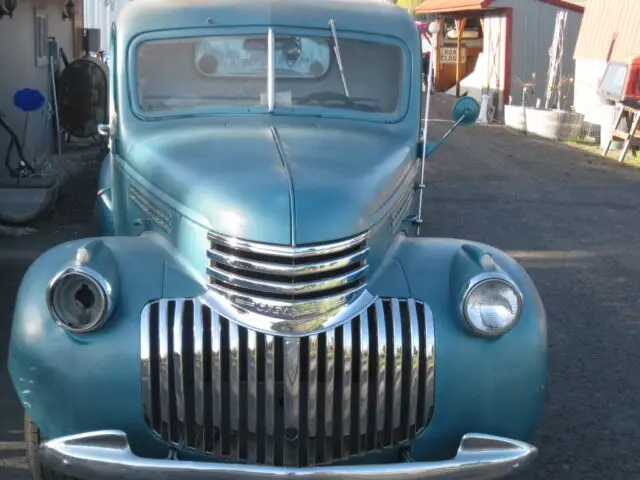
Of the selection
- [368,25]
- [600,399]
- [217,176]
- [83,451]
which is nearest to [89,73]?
[368,25]

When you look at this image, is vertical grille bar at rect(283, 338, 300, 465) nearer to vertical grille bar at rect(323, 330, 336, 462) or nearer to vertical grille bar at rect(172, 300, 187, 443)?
vertical grille bar at rect(323, 330, 336, 462)

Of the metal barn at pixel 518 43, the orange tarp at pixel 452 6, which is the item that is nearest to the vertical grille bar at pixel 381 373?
the metal barn at pixel 518 43

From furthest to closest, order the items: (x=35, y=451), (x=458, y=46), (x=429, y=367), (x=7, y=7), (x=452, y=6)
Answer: (x=458, y=46)
(x=452, y=6)
(x=7, y=7)
(x=35, y=451)
(x=429, y=367)

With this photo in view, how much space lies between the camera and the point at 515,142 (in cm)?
1798

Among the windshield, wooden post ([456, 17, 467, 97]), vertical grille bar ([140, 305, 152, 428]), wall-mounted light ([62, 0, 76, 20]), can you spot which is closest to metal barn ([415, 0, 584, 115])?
wooden post ([456, 17, 467, 97])

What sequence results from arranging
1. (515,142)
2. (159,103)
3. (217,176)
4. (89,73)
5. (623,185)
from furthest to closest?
(515,142)
(623,185)
(89,73)
(159,103)
(217,176)

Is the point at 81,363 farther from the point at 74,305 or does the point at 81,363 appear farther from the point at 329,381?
the point at 329,381

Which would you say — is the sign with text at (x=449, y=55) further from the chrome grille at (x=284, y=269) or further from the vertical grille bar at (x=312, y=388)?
the vertical grille bar at (x=312, y=388)

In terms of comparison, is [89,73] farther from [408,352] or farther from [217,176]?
[408,352]

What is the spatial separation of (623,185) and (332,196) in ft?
33.9

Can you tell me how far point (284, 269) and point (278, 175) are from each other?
1.42 ft

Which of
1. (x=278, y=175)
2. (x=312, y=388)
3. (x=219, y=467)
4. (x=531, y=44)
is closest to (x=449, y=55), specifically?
(x=531, y=44)

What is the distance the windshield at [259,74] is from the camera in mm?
4668

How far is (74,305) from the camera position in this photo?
337 cm
